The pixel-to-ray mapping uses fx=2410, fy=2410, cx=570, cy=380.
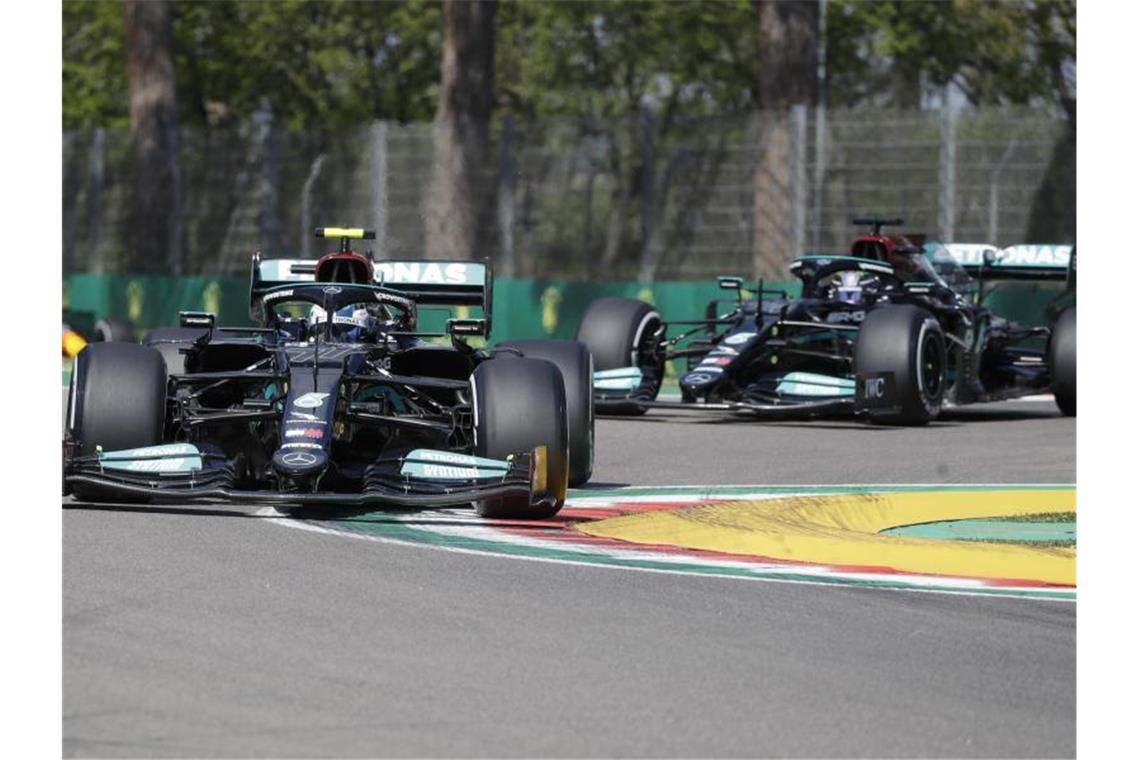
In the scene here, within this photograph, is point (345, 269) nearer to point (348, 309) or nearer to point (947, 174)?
point (348, 309)

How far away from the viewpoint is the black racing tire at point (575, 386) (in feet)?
39.3

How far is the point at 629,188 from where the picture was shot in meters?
27.5

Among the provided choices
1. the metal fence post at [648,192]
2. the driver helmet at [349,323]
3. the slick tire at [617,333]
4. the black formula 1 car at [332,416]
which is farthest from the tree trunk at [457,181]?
the driver helmet at [349,323]

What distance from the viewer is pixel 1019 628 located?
25.8ft

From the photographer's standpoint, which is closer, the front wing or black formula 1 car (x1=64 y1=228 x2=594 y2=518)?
the front wing

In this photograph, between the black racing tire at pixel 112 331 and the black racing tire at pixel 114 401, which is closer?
the black racing tire at pixel 114 401

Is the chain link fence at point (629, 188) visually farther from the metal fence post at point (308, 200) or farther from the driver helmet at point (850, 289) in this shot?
the driver helmet at point (850, 289)

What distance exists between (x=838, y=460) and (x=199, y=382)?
479 cm

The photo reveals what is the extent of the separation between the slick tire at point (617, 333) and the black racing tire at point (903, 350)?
1703mm

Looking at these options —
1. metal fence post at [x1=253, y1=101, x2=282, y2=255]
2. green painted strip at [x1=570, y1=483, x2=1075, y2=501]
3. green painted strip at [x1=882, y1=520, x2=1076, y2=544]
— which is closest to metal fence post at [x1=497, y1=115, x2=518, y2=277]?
metal fence post at [x1=253, y1=101, x2=282, y2=255]

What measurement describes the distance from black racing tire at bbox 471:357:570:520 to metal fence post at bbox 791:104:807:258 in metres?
14.8

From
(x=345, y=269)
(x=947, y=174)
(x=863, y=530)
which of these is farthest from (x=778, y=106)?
(x=863, y=530)

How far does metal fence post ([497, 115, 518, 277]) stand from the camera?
92.0 feet

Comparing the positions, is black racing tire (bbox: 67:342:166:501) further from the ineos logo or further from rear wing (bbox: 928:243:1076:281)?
rear wing (bbox: 928:243:1076:281)
